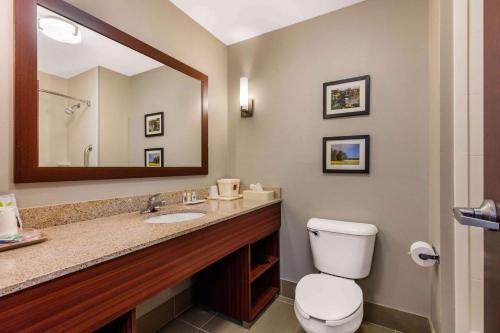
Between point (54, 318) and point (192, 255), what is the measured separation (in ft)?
1.80

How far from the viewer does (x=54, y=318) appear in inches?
26.3

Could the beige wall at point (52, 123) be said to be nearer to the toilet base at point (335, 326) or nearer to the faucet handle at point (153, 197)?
the faucet handle at point (153, 197)

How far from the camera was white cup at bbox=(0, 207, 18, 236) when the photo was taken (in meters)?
0.86

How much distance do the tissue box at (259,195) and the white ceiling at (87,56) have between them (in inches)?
47.2

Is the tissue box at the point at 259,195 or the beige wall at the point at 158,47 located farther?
the tissue box at the point at 259,195

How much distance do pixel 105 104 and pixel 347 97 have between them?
1.63 metres

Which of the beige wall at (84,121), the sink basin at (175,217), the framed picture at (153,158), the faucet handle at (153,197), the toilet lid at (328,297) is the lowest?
the toilet lid at (328,297)

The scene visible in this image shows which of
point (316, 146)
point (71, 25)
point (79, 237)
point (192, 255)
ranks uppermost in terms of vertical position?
point (71, 25)

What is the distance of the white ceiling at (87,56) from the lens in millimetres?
1087

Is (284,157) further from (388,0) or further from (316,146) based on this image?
(388,0)

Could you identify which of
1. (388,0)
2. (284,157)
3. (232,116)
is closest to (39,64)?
(232,116)

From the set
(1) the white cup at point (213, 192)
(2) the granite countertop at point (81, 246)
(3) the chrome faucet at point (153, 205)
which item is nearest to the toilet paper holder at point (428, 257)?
(2) the granite countertop at point (81, 246)

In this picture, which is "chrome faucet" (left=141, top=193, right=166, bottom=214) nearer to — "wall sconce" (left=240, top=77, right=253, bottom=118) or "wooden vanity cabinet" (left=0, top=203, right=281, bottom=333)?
"wooden vanity cabinet" (left=0, top=203, right=281, bottom=333)

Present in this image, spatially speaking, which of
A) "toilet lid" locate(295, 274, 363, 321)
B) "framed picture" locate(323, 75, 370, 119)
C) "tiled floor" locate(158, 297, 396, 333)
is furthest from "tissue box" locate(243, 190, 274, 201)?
"tiled floor" locate(158, 297, 396, 333)
